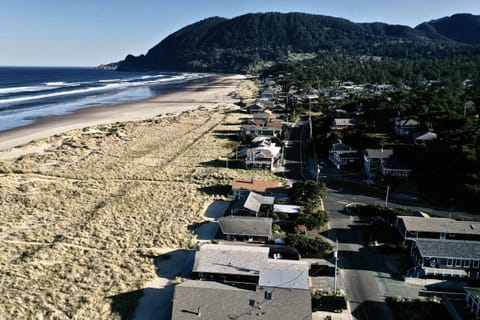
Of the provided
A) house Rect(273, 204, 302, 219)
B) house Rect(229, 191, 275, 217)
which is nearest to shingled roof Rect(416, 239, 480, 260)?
house Rect(273, 204, 302, 219)

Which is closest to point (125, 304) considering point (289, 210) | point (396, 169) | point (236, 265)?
point (236, 265)

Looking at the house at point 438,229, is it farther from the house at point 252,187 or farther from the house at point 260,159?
the house at point 260,159

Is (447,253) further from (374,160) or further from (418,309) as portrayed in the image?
(374,160)

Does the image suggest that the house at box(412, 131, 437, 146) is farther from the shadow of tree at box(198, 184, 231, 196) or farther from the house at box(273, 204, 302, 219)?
the shadow of tree at box(198, 184, 231, 196)

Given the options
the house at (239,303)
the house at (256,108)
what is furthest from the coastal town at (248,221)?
the house at (256,108)

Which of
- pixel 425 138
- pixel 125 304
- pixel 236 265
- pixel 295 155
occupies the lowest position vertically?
pixel 125 304

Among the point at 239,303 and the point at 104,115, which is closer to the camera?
the point at 239,303

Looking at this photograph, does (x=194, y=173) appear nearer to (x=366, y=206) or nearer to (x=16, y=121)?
(x=366, y=206)
